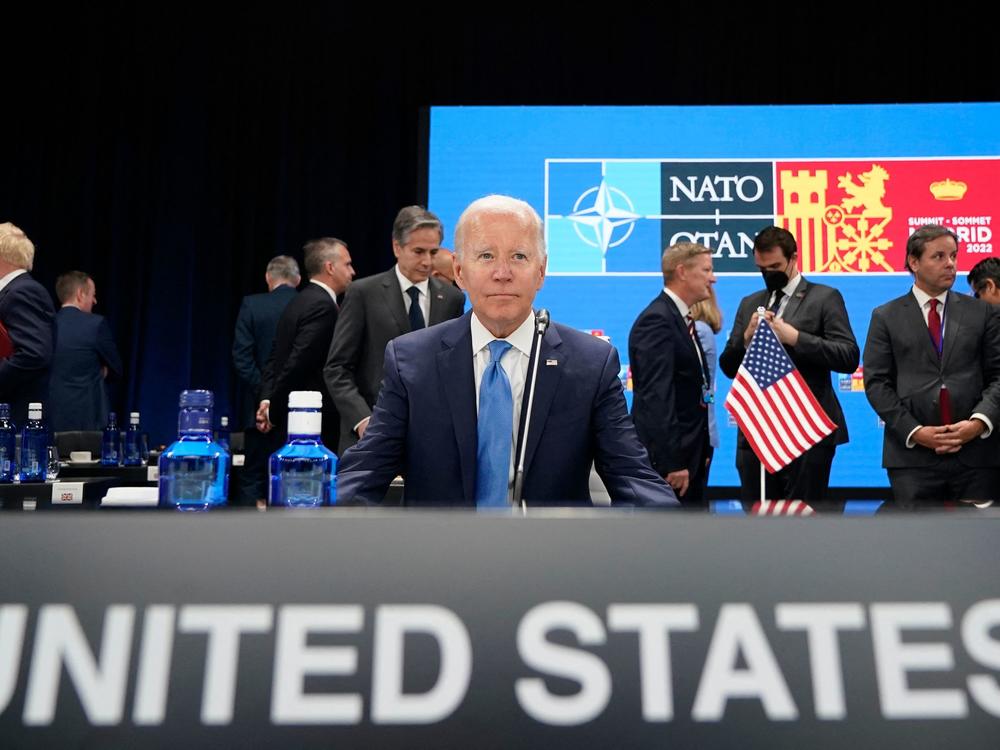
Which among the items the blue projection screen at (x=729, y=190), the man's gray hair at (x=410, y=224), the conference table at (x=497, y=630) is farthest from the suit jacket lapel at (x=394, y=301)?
the conference table at (x=497, y=630)

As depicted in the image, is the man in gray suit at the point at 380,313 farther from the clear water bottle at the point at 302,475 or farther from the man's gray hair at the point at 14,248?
the clear water bottle at the point at 302,475

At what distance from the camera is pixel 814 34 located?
7.06 metres

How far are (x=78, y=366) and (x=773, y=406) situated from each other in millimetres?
3987

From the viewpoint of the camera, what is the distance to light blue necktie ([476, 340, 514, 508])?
1.75m

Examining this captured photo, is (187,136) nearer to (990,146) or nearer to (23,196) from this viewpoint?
(23,196)

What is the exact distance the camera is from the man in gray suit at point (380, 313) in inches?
140

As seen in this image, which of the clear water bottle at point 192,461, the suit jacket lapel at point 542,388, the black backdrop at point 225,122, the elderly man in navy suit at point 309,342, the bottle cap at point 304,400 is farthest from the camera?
the black backdrop at point 225,122

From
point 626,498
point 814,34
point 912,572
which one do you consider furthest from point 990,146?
point 912,572

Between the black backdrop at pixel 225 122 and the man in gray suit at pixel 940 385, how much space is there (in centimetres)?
392

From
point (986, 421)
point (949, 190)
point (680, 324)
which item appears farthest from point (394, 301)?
point (949, 190)

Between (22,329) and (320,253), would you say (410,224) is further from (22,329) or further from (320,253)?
(22,329)

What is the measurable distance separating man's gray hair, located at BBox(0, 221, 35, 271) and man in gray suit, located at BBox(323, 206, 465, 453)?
50.5 inches

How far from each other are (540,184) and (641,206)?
2.32ft

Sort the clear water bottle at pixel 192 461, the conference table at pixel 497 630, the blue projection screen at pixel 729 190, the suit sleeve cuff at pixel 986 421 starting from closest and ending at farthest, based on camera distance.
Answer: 1. the conference table at pixel 497 630
2. the clear water bottle at pixel 192 461
3. the suit sleeve cuff at pixel 986 421
4. the blue projection screen at pixel 729 190
